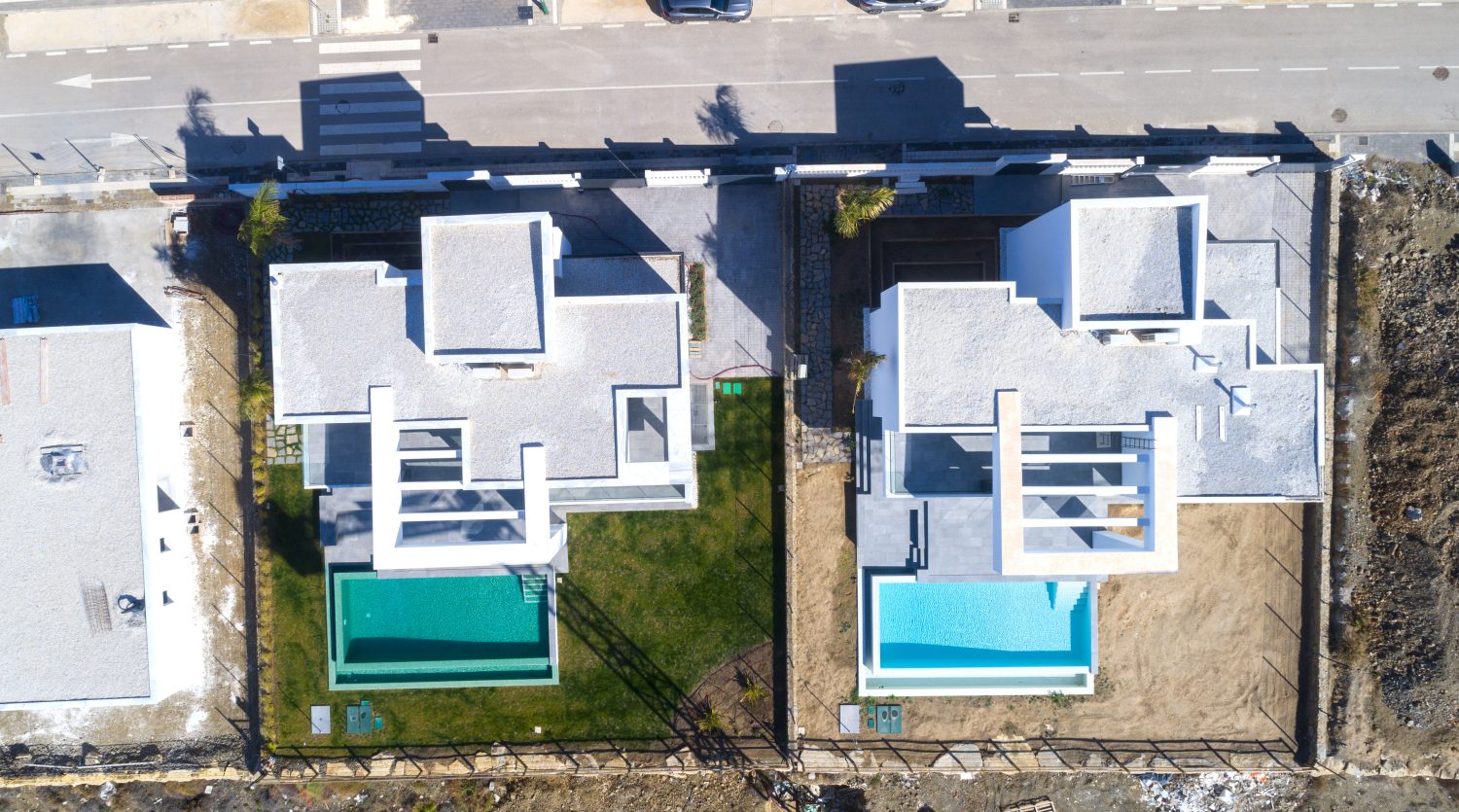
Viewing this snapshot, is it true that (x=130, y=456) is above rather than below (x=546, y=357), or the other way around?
below

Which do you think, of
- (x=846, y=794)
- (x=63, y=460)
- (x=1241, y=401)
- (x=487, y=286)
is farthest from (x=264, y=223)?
(x=1241, y=401)

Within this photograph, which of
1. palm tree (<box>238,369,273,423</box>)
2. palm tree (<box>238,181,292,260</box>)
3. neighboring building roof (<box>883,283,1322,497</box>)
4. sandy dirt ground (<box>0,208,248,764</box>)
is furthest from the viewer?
sandy dirt ground (<box>0,208,248,764</box>)

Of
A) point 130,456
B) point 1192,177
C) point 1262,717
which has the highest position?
point 1192,177

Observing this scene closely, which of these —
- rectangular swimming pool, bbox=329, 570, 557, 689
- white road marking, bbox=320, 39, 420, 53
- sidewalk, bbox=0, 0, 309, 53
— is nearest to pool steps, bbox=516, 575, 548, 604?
rectangular swimming pool, bbox=329, 570, 557, 689

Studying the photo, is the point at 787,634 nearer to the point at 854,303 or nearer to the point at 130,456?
the point at 854,303

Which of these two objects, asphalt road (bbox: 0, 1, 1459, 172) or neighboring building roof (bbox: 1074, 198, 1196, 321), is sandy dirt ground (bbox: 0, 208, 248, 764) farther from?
neighboring building roof (bbox: 1074, 198, 1196, 321)

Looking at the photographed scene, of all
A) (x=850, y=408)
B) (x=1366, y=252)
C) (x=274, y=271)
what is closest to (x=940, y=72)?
(x=850, y=408)

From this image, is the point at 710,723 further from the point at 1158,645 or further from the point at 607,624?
the point at 1158,645
